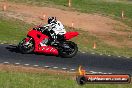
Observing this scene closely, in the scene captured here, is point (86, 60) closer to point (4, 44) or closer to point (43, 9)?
point (4, 44)

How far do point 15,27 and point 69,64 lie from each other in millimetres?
17412

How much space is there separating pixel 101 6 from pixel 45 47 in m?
40.1

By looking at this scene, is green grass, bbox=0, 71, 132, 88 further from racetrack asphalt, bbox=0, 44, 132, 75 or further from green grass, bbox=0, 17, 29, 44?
green grass, bbox=0, 17, 29, 44

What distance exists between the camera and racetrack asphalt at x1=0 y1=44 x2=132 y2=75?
993 inches

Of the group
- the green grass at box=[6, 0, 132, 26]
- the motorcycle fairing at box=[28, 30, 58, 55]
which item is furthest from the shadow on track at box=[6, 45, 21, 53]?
the green grass at box=[6, 0, 132, 26]

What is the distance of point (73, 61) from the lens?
26594mm

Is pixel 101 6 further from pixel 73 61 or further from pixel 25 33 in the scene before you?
pixel 73 61

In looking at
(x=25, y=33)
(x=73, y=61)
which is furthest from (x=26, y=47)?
(x=25, y=33)

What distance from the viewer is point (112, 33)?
5006cm

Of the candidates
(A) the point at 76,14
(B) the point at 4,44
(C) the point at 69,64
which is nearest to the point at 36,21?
(A) the point at 76,14

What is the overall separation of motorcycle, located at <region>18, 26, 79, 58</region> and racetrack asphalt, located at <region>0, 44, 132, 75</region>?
0.32 m

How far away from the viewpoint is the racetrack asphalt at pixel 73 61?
25.2m

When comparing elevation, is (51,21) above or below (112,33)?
above

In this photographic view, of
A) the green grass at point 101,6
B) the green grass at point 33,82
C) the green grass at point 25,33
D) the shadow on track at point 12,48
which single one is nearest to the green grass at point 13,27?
the green grass at point 25,33
